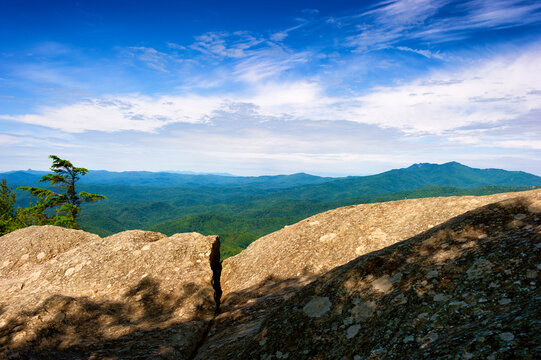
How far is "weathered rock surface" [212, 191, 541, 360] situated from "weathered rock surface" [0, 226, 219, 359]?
299 centimetres

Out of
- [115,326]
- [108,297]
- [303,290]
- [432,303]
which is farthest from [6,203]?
[432,303]

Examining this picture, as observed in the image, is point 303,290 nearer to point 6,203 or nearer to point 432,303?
point 432,303

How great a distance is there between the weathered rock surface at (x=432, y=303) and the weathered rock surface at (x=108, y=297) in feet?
9.81

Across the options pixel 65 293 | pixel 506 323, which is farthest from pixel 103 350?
pixel 506 323

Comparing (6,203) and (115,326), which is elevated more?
(115,326)

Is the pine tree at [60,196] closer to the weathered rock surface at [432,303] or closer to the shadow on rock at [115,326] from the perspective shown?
the shadow on rock at [115,326]

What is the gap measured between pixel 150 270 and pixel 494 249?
14866 millimetres

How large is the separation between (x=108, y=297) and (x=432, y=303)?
1396cm

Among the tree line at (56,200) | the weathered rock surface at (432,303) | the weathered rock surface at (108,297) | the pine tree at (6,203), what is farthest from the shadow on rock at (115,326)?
the pine tree at (6,203)

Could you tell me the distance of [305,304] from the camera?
7.77 meters

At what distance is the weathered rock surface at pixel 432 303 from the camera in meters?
4.25

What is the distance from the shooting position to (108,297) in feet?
44.4

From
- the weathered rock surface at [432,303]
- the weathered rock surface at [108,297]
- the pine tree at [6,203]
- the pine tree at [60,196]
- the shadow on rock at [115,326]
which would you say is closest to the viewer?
the weathered rock surface at [432,303]

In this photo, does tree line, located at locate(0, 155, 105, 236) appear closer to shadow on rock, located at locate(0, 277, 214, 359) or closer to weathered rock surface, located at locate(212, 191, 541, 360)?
shadow on rock, located at locate(0, 277, 214, 359)
